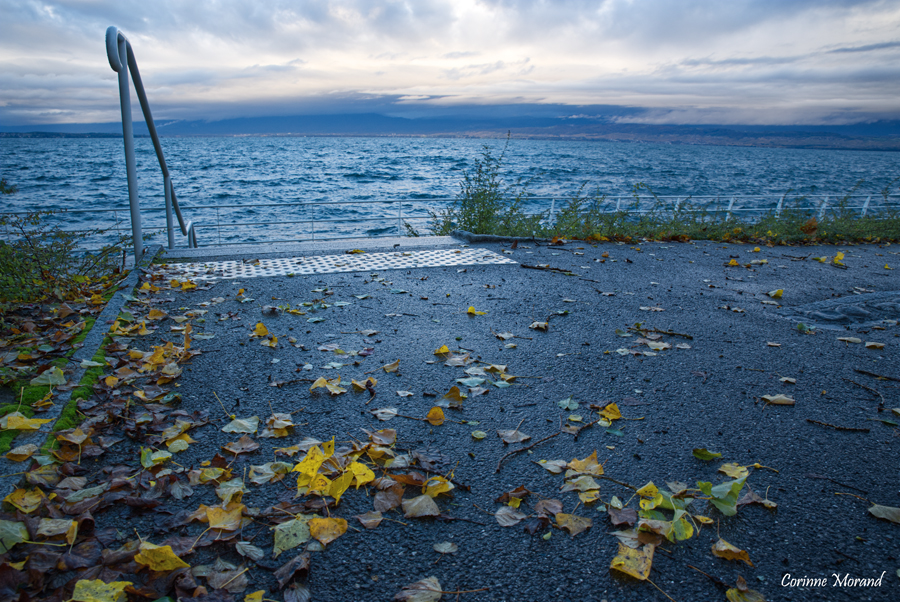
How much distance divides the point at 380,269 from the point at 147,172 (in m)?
53.0

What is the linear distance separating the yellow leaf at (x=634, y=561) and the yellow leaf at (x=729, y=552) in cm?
22

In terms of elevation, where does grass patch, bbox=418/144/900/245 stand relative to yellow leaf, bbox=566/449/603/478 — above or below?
above

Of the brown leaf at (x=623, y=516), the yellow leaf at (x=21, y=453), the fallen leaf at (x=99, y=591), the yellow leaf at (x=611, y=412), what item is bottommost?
the brown leaf at (x=623, y=516)

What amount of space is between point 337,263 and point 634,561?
527 cm

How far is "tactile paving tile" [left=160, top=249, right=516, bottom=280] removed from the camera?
19.1ft

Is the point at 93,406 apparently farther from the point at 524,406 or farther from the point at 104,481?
the point at 524,406

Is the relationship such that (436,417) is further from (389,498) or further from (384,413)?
(389,498)

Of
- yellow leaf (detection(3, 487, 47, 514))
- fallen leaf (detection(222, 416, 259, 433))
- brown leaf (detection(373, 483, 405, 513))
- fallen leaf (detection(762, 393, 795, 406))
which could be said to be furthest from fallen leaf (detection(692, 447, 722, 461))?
yellow leaf (detection(3, 487, 47, 514))

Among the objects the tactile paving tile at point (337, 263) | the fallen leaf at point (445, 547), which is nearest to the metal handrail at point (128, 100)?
the tactile paving tile at point (337, 263)

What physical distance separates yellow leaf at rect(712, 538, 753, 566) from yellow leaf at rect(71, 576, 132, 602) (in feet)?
6.32

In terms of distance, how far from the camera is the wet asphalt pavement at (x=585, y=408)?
179 centimetres

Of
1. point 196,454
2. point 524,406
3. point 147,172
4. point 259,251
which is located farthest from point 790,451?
point 147,172

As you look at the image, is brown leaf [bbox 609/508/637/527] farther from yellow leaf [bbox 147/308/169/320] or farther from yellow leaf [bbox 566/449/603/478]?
yellow leaf [bbox 147/308/169/320]

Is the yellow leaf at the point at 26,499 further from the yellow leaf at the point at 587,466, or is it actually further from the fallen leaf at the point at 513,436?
the yellow leaf at the point at 587,466
